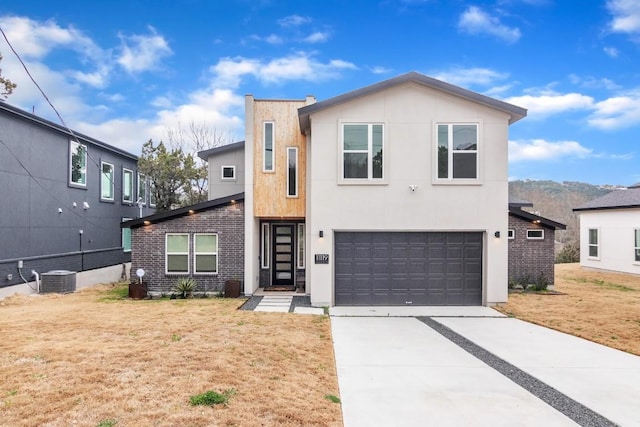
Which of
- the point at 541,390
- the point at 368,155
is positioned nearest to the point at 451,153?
the point at 368,155

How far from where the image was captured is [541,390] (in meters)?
5.52

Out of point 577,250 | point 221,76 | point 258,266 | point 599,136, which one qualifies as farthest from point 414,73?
point 599,136

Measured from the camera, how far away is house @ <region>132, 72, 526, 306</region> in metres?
11.6

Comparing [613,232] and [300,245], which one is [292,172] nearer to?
[300,245]

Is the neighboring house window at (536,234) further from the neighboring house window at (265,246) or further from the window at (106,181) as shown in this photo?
the window at (106,181)

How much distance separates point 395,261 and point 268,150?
5.39 meters

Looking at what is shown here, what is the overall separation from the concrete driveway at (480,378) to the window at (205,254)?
5632mm

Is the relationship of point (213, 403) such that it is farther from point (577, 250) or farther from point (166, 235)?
point (577, 250)

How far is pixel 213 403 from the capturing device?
180 inches

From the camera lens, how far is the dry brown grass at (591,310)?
8.58 metres

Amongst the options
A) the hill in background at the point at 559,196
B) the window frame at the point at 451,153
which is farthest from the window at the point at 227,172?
the hill in background at the point at 559,196

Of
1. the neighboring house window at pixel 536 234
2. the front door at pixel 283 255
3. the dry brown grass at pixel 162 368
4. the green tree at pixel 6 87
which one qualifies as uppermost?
the green tree at pixel 6 87

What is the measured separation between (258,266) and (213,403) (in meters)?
9.74

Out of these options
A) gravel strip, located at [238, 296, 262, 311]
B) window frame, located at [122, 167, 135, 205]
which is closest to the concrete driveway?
gravel strip, located at [238, 296, 262, 311]
